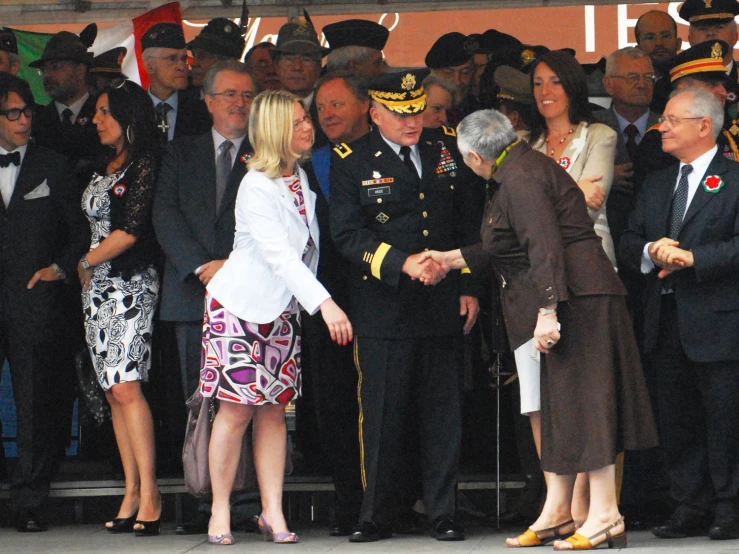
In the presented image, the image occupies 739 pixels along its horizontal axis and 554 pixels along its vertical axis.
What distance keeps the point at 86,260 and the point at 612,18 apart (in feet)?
20.6

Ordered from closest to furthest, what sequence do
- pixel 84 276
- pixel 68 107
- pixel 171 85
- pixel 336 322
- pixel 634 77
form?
pixel 336 322, pixel 84 276, pixel 634 77, pixel 171 85, pixel 68 107

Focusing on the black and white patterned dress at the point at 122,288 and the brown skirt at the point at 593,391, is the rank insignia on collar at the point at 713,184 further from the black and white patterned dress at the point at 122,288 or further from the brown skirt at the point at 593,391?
the black and white patterned dress at the point at 122,288

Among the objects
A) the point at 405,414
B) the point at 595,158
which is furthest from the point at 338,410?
the point at 595,158

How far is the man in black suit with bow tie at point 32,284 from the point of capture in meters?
6.69

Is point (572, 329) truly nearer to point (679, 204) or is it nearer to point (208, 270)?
point (679, 204)

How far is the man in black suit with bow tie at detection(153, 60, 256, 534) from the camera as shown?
6.34 metres

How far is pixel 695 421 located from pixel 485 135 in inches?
64.8

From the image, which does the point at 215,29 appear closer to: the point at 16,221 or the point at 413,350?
the point at 16,221

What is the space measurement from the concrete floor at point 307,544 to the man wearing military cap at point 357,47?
105 inches

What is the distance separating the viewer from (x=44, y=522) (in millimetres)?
6742

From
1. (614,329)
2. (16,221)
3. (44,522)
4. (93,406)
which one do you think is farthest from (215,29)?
(614,329)

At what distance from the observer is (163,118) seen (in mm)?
7387

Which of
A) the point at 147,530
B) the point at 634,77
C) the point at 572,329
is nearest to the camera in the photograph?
the point at 572,329

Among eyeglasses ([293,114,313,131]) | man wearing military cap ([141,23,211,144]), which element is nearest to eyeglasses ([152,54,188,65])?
man wearing military cap ([141,23,211,144])
